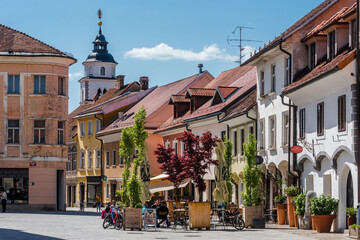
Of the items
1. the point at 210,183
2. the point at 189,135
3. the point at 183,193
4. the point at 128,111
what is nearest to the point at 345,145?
the point at 189,135

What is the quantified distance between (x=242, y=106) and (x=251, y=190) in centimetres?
1174

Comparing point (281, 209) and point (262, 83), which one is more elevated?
point (262, 83)

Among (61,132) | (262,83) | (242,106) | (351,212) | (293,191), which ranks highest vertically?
(262,83)

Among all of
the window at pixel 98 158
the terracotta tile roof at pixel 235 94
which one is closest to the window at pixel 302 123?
the terracotta tile roof at pixel 235 94

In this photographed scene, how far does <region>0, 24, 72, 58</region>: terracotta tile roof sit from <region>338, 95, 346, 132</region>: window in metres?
29.4

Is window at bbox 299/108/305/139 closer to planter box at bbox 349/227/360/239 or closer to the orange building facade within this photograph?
planter box at bbox 349/227/360/239

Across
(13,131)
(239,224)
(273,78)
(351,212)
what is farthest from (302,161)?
(13,131)

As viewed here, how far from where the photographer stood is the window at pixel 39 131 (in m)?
54.8

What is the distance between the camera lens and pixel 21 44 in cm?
5544

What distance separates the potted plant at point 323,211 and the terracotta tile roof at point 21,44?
29.5 m

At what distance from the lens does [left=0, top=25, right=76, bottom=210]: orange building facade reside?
54.4 metres

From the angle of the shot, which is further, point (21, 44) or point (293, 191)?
point (21, 44)

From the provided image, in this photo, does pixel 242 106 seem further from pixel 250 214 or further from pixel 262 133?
pixel 250 214

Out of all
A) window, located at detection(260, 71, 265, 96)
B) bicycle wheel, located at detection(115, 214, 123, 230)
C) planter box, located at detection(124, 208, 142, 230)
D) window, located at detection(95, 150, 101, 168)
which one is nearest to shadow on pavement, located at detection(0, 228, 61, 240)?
planter box, located at detection(124, 208, 142, 230)
